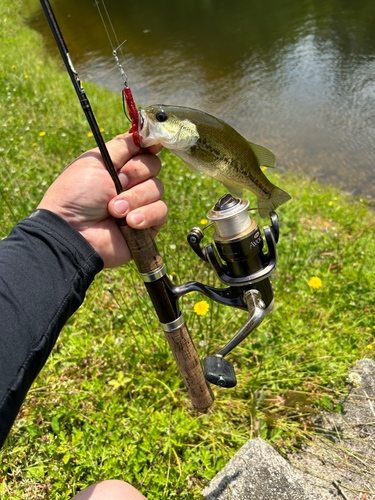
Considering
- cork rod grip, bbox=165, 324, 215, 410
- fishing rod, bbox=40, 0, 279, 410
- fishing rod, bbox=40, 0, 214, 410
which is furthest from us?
cork rod grip, bbox=165, 324, 215, 410

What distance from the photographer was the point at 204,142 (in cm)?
137

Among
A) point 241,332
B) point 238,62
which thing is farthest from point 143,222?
point 238,62

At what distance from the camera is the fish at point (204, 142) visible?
1.34 meters

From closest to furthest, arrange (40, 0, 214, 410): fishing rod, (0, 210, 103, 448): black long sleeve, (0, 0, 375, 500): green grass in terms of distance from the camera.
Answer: (0, 210, 103, 448): black long sleeve → (40, 0, 214, 410): fishing rod → (0, 0, 375, 500): green grass

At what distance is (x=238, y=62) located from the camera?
34.1 feet

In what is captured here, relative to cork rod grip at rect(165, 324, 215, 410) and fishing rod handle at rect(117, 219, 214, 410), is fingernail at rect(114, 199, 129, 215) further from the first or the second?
cork rod grip at rect(165, 324, 215, 410)

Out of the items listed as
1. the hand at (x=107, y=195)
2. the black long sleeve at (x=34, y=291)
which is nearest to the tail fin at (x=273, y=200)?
the hand at (x=107, y=195)

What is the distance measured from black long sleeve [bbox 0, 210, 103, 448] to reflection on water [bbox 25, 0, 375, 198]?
5.30 m

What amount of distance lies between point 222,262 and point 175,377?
1.12 meters

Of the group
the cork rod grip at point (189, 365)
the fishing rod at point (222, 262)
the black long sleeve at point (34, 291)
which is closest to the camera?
the black long sleeve at point (34, 291)

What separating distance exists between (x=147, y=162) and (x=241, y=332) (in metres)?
0.85

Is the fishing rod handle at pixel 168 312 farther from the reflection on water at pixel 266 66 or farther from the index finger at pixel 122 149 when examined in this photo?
the reflection on water at pixel 266 66

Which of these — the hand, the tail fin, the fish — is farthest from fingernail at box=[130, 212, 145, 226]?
the tail fin

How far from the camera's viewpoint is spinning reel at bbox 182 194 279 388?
1.38m
